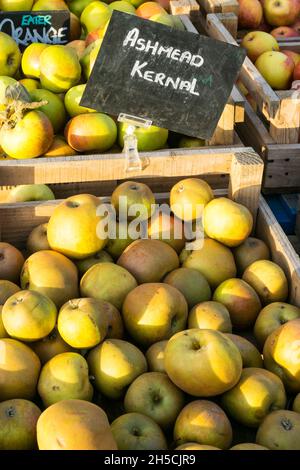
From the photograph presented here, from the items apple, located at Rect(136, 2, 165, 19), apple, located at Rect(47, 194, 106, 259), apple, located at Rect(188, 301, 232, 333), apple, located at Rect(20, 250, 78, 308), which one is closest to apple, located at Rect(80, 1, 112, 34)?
apple, located at Rect(136, 2, 165, 19)

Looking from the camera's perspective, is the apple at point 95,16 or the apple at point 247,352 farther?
the apple at point 95,16

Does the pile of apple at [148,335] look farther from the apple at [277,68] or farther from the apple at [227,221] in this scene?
the apple at [277,68]

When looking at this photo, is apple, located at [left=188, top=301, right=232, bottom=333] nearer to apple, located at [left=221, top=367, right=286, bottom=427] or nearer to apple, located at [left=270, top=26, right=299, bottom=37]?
apple, located at [left=221, top=367, right=286, bottom=427]

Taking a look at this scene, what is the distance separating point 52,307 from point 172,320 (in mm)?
405

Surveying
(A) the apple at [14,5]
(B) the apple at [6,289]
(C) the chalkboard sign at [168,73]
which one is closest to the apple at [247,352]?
(B) the apple at [6,289]

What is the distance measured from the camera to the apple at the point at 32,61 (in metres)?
3.18

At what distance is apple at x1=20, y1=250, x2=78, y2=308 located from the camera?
201 cm

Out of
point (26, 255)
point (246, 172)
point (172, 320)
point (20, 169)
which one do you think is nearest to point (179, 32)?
point (246, 172)

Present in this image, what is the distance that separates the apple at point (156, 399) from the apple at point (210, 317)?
277 millimetres

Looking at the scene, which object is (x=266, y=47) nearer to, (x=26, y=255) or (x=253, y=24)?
(x=253, y=24)

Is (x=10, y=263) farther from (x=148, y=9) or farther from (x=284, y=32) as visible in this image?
(x=284, y=32)

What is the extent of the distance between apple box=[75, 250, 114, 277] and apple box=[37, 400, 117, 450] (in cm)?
82

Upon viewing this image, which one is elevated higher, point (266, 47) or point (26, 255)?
point (266, 47)

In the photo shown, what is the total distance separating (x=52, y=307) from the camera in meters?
1.80
